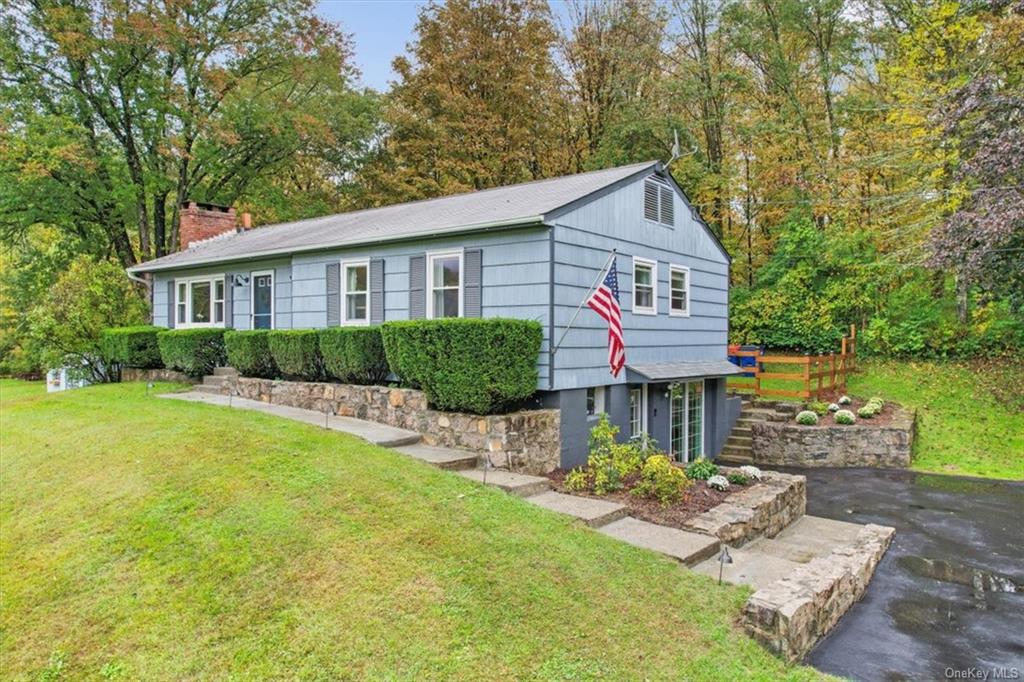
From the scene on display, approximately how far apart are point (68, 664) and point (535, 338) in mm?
6214

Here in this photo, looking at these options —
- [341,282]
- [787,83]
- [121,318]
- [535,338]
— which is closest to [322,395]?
[341,282]

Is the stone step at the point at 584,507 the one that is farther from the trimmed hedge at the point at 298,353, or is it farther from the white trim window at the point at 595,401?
the trimmed hedge at the point at 298,353

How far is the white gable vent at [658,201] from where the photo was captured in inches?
453

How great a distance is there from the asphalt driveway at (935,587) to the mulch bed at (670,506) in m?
1.87

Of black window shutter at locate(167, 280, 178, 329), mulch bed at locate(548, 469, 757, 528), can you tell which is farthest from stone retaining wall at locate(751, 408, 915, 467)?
black window shutter at locate(167, 280, 178, 329)

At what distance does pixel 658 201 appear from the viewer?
38.9 feet

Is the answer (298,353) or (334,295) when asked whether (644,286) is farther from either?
(298,353)

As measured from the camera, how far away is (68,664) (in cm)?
420

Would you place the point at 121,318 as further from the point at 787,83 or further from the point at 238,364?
the point at 787,83

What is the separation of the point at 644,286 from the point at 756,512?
17.1 ft

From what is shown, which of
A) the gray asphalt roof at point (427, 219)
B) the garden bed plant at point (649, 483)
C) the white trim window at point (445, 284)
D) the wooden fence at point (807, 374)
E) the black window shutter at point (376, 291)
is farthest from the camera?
the wooden fence at point (807, 374)

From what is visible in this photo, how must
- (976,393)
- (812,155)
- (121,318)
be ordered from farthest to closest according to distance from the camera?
(812,155) < (121,318) < (976,393)

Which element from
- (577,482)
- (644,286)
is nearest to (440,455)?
(577,482)

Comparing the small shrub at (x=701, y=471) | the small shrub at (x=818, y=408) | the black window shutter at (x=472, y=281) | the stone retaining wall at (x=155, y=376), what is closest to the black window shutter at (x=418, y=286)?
the black window shutter at (x=472, y=281)
